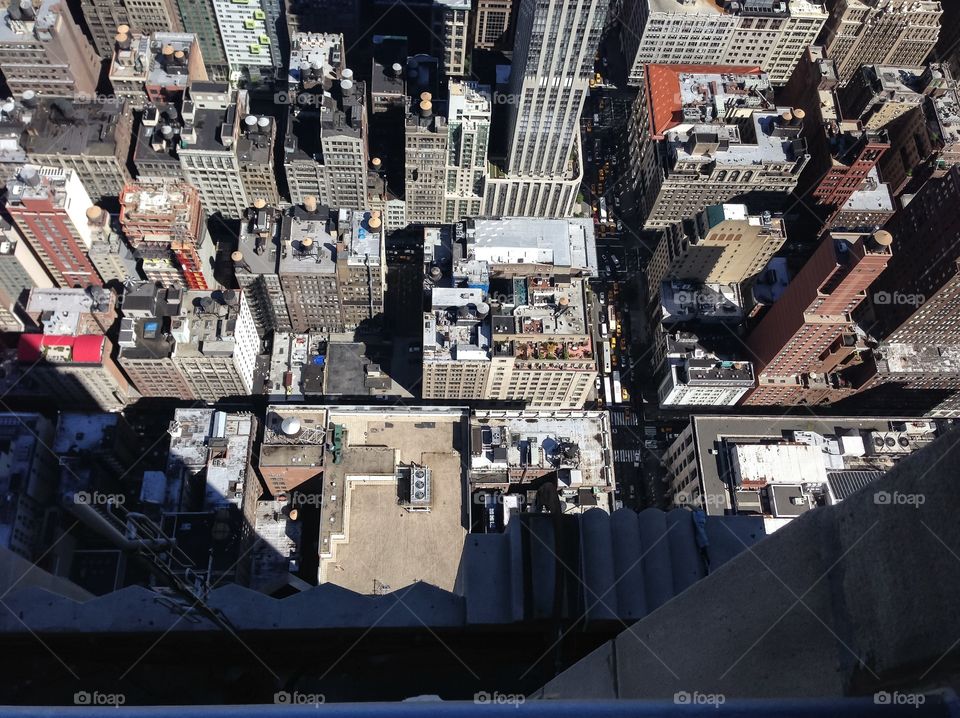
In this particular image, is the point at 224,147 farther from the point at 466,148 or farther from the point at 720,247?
the point at 720,247

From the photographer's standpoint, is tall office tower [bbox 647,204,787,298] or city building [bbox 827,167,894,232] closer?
tall office tower [bbox 647,204,787,298]

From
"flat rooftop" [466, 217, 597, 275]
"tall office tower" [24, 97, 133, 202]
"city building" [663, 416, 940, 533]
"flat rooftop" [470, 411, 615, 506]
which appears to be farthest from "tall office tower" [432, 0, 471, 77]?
"city building" [663, 416, 940, 533]

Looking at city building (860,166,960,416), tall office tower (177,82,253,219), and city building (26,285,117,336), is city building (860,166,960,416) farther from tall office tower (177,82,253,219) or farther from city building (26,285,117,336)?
city building (26,285,117,336)

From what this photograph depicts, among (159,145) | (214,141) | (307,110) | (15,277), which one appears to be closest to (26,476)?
(15,277)

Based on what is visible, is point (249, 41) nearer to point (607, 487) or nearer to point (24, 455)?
point (24, 455)

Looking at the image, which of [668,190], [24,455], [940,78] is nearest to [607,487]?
[668,190]

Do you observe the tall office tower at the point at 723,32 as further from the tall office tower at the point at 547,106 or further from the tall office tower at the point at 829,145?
the tall office tower at the point at 547,106
